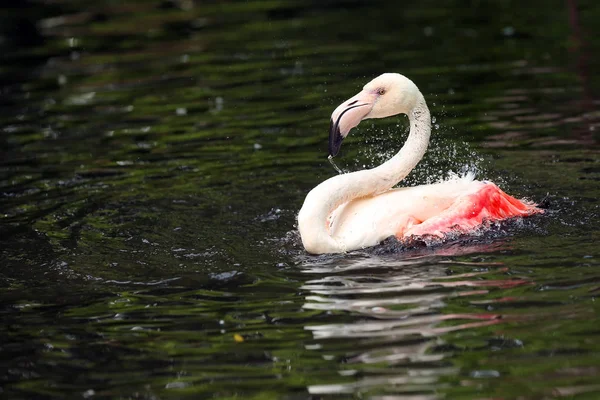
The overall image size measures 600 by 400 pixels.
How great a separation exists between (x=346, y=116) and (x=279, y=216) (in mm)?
1603

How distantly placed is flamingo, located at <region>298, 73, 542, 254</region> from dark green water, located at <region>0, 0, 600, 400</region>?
0.17 m

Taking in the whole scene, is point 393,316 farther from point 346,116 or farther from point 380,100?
point 380,100

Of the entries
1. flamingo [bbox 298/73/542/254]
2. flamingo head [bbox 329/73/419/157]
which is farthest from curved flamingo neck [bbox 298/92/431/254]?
flamingo head [bbox 329/73/419/157]

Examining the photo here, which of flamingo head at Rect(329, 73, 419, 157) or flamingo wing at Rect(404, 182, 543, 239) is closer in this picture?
flamingo wing at Rect(404, 182, 543, 239)

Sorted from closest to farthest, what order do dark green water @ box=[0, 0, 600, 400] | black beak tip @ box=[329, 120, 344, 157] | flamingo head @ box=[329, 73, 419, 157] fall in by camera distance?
dark green water @ box=[0, 0, 600, 400] < black beak tip @ box=[329, 120, 344, 157] < flamingo head @ box=[329, 73, 419, 157]

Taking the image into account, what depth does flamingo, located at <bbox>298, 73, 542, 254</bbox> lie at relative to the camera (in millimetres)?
7863

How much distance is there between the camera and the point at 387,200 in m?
8.07

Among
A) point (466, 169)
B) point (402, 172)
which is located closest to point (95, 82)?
point (466, 169)

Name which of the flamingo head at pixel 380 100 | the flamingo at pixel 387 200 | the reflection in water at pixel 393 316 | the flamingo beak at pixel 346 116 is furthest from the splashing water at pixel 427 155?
the reflection in water at pixel 393 316

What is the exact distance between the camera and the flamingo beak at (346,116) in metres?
7.95

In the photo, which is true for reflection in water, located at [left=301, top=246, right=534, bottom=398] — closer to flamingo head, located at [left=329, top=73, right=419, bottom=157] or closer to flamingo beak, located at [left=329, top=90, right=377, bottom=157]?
flamingo beak, located at [left=329, top=90, right=377, bottom=157]

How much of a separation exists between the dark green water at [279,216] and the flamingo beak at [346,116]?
0.91 m

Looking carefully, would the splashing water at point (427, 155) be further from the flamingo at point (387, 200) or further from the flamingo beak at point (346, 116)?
the flamingo beak at point (346, 116)

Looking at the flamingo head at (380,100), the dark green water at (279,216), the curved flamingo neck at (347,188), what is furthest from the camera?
the flamingo head at (380,100)
